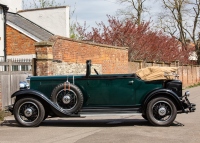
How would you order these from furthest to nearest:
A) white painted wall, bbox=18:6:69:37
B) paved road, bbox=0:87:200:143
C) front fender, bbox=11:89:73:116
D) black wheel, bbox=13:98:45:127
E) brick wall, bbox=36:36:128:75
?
white painted wall, bbox=18:6:69:37, brick wall, bbox=36:36:128:75, black wheel, bbox=13:98:45:127, front fender, bbox=11:89:73:116, paved road, bbox=0:87:200:143

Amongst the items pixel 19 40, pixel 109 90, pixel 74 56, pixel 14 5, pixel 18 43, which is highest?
pixel 14 5

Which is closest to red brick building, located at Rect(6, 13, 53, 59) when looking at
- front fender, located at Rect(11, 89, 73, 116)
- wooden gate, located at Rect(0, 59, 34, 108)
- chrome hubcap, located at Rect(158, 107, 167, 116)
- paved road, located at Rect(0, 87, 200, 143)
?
wooden gate, located at Rect(0, 59, 34, 108)

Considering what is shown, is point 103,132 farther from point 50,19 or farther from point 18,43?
point 50,19

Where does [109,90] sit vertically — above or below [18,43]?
below

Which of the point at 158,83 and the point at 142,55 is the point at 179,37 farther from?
the point at 158,83

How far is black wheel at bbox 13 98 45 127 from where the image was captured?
10.5m

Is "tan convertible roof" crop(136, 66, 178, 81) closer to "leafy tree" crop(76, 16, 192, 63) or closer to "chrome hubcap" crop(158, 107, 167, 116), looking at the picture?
"chrome hubcap" crop(158, 107, 167, 116)

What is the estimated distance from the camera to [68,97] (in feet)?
34.4

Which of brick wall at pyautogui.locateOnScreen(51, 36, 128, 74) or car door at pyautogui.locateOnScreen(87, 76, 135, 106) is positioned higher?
brick wall at pyautogui.locateOnScreen(51, 36, 128, 74)

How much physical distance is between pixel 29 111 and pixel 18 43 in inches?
463

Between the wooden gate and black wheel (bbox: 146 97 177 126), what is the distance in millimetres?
5678

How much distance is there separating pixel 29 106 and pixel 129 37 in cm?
2246

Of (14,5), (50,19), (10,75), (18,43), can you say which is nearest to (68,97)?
(10,75)

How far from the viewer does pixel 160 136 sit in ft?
29.5
